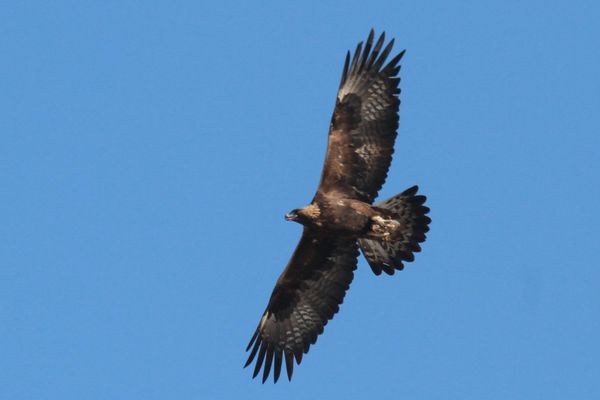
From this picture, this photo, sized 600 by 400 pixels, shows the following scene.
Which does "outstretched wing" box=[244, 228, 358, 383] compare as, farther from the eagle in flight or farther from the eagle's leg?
the eagle's leg

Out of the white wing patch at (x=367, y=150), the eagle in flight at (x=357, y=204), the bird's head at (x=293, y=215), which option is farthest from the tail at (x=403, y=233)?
the bird's head at (x=293, y=215)

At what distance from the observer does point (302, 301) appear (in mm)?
16266

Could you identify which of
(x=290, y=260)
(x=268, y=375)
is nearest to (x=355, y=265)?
(x=290, y=260)

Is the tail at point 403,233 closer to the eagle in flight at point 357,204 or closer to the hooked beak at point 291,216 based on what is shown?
the eagle in flight at point 357,204

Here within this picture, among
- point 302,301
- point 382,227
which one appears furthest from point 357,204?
point 302,301

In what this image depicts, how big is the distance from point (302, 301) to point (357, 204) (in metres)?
1.88

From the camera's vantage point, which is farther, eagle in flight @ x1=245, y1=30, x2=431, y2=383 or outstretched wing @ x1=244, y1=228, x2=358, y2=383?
outstretched wing @ x1=244, y1=228, x2=358, y2=383

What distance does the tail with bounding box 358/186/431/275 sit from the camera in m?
15.2

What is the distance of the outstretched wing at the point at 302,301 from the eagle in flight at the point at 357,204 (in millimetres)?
13

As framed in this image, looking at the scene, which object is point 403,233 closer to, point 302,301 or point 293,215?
point 293,215

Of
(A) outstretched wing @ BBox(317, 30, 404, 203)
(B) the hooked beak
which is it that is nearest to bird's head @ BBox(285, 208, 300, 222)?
(B) the hooked beak

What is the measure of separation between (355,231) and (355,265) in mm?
1110

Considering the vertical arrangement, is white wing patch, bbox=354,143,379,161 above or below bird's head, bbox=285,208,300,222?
above

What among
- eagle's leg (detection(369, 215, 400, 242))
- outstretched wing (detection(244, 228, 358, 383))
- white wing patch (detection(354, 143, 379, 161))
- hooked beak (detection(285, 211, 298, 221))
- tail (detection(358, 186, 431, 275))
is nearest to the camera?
hooked beak (detection(285, 211, 298, 221))
